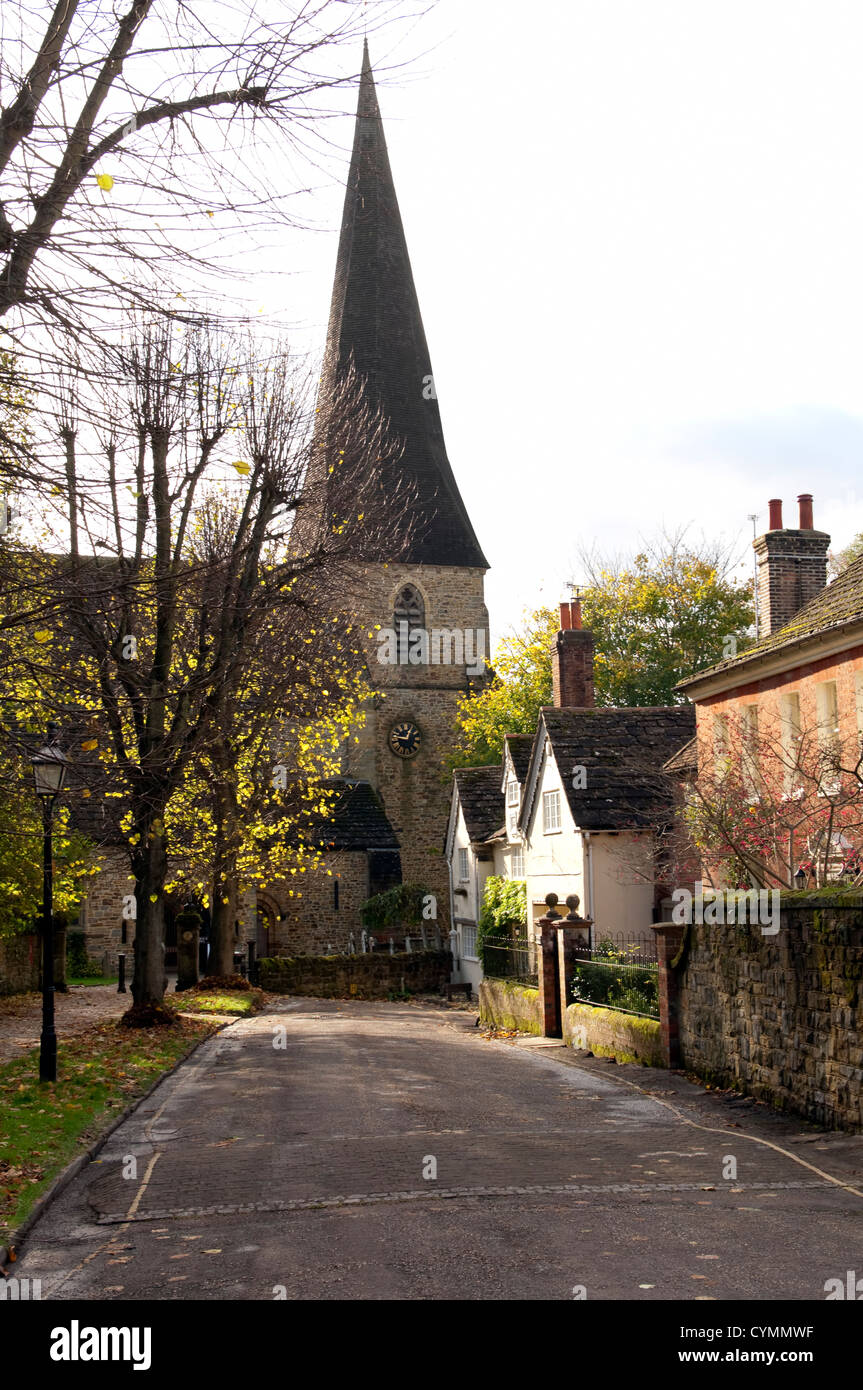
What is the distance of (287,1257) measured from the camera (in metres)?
7.34

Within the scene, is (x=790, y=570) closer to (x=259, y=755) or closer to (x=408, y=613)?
(x=259, y=755)

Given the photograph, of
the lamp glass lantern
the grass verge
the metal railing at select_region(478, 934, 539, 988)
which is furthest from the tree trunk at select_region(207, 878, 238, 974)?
the lamp glass lantern

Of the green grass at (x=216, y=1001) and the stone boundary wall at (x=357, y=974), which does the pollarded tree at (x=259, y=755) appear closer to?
the green grass at (x=216, y=1001)

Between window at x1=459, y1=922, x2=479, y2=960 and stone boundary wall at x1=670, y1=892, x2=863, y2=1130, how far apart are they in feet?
75.9

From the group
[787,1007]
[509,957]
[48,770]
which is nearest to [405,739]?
[509,957]

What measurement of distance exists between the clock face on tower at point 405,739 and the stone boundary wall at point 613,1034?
31775 mm

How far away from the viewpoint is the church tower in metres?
52.9

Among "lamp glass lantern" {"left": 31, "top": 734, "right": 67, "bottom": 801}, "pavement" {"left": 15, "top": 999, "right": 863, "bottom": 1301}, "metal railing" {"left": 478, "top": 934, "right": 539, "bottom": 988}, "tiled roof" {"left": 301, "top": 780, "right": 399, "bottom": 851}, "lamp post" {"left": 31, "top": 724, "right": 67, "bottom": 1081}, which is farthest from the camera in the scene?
"tiled roof" {"left": 301, "top": 780, "right": 399, "bottom": 851}

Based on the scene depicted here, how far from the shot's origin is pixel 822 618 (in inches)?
840

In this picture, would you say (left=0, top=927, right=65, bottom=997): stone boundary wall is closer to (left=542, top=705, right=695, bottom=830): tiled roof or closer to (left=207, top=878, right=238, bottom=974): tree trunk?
(left=207, top=878, right=238, bottom=974): tree trunk

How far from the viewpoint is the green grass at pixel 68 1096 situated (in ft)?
32.1

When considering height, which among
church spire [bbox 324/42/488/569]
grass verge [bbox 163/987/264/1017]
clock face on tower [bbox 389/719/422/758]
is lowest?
grass verge [bbox 163/987/264/1017]

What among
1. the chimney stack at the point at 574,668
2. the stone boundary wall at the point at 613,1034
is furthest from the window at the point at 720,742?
the chimney stack at the point at 574,668

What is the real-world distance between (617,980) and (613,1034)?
3.80 ft
